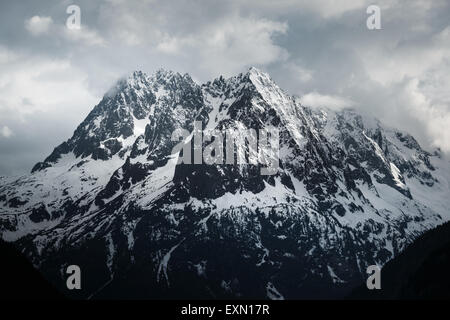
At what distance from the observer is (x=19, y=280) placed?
587ft

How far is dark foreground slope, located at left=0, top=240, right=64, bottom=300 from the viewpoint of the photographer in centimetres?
17175

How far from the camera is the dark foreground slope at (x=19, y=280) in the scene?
563 ft
